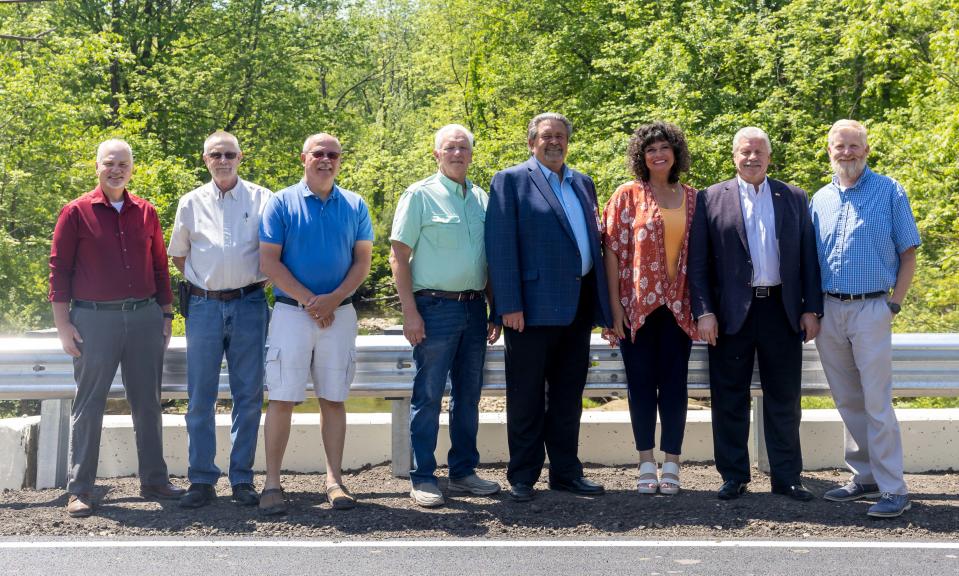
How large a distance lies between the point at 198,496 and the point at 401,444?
50.3 inches

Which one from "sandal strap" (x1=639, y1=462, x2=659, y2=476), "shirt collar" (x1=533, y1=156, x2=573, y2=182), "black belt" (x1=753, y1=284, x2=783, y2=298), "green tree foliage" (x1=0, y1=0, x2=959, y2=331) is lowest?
"sandal strap" (x1=639, y1=462, x2=659, y2=476)

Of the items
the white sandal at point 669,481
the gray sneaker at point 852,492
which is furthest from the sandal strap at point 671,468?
the gray sneaker at point 852,492

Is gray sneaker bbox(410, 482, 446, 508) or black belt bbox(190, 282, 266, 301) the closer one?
gray sneaker bbox(410, 482, 446, 508)

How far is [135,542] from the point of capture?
16.1ft

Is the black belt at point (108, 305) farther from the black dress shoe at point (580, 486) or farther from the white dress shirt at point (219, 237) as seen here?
the black dress shoe at point (580, 486)

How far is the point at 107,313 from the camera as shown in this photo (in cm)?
566

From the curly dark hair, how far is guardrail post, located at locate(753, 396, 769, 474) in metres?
1.50

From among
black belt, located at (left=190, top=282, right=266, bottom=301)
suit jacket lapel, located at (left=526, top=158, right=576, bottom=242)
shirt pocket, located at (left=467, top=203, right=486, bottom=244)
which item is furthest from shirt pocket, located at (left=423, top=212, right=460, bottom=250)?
black belt, located at (left=190, top=282, right=266, bottom=301)

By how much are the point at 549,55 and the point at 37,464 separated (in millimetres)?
21223

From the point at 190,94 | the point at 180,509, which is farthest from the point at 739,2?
the point at 180,509

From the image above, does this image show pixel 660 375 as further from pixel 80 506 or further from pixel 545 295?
pixel 80 506

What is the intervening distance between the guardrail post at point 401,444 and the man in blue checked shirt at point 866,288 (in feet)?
8.05

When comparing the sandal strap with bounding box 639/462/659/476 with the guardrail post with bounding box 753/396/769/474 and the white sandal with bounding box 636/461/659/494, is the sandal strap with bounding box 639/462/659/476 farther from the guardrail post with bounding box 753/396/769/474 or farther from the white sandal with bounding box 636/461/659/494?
the guardrail post with bounding box 753/396/769/474

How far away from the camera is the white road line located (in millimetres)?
4816
